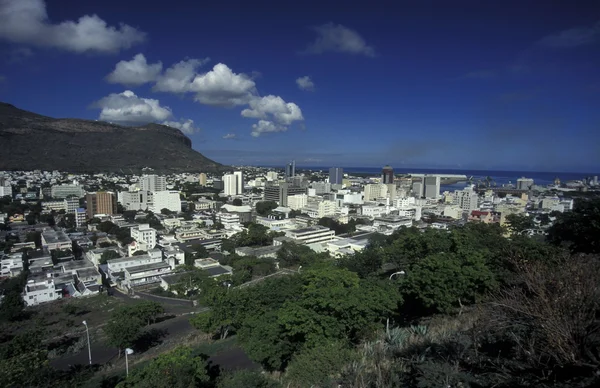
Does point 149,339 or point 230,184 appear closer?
point 149,339

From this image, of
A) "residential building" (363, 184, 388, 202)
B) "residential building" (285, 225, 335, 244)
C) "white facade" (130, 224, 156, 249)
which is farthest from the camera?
"residential building" (363, 184, 388, 202)

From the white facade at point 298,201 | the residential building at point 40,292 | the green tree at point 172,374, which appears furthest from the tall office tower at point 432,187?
the green tree at point 172,374

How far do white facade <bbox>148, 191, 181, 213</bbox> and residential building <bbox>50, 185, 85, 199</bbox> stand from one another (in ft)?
40.3

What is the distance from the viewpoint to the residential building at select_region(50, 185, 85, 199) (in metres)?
38.5

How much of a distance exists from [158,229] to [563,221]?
2574 centimetres

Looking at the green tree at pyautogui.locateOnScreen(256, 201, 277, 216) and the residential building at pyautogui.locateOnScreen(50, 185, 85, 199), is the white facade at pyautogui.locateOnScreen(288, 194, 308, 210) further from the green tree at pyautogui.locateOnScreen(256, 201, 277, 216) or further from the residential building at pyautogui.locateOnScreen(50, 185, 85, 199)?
the residential building at pyautogui.locateOnScreen(50, 185, 85, 199)

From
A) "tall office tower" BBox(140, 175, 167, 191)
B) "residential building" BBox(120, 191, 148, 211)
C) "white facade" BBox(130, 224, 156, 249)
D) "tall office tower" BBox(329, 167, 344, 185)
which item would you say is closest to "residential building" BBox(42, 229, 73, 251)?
"white facade" BBox(130, 224, 156, 249)

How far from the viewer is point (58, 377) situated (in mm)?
6484

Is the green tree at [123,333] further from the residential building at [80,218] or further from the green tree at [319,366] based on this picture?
the residential building at [80,218]

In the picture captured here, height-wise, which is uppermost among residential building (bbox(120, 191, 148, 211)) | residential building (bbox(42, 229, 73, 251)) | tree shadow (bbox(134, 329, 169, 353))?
residential building (bbox(120, 191, 148, 211))

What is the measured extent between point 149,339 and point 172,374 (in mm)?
6378

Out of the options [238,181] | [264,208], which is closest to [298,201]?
[264,208]

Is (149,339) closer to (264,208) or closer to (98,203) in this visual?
(264,208)

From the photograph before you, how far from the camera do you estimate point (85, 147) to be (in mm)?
74875
